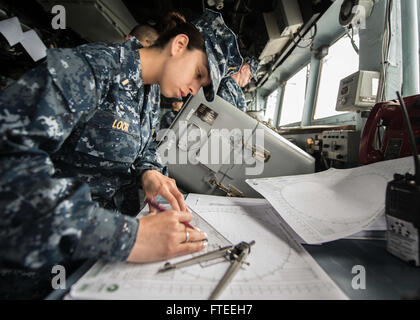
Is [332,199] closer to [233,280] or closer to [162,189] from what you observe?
[233,280]

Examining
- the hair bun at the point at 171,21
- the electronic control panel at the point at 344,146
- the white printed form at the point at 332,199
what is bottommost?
the white printed form at the point at 332,199

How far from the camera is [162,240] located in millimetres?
405

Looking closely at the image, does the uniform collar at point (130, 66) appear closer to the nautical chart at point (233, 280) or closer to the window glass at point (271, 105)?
the nautical chart at point (233, 280)

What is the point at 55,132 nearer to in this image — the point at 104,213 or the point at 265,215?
the point at 104,213

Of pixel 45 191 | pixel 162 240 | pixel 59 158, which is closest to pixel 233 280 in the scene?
pixel 162 240

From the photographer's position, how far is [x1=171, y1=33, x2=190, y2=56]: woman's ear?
74 centimetres

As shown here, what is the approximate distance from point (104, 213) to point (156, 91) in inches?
30.3

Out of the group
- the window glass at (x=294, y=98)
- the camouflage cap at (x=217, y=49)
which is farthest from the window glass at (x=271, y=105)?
the camouflage cap at (x=217, y=49)

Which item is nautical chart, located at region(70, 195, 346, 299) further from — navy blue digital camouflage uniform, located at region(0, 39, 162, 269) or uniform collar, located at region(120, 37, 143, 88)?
uniform collar, located at region(120, 37, 143, 88)

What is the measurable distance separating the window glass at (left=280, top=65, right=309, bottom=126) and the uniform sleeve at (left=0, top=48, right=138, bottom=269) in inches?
132

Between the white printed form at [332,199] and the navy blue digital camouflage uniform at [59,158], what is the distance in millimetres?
468

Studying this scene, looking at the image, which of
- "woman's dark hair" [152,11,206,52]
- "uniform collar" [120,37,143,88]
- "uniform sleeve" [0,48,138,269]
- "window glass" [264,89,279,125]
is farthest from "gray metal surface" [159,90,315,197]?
"window glass" [264,89,279,125]

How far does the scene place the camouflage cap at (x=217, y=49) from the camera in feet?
2.57

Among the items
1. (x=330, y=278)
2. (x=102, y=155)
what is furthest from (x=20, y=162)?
(x=330, y=278)
